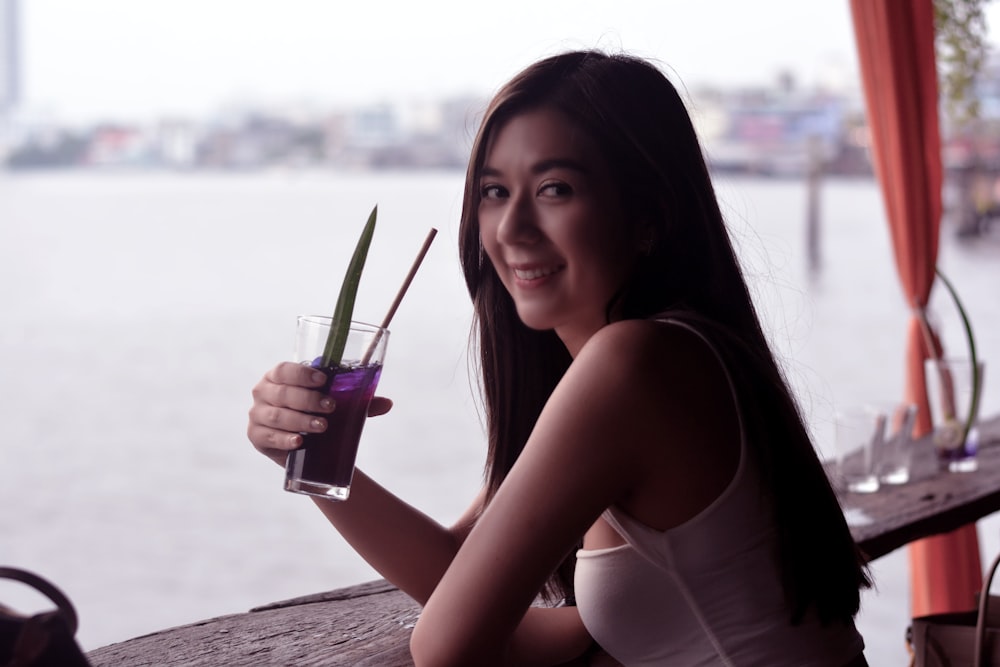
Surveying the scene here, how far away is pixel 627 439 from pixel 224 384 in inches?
614

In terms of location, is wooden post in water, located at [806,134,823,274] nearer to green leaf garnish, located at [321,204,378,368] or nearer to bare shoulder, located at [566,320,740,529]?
bare shoulder, located at [566,320,740,529]

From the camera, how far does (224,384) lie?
53.1 feet

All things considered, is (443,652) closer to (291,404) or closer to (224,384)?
(291,404)

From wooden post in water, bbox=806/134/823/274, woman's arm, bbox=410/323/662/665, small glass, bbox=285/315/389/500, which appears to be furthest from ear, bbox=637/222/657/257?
wooden post in water, bbox=806/134/823/274

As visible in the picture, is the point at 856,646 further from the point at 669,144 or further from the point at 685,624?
the point at 669,144

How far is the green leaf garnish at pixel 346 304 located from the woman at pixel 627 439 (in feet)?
0.12

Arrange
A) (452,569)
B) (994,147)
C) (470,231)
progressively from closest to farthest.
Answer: (452,569) < (470,231) < (994,147)

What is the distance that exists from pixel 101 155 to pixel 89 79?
48.4 feet

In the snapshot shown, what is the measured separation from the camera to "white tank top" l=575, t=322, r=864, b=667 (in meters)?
1.20

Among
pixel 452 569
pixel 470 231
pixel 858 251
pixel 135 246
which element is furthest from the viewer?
pixel 858 251

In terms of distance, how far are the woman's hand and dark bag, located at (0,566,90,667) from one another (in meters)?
0.38

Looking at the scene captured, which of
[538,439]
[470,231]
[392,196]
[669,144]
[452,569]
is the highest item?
[669,144]

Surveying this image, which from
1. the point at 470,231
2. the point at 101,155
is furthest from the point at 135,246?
the point at 470,231

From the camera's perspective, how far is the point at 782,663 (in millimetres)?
1230
